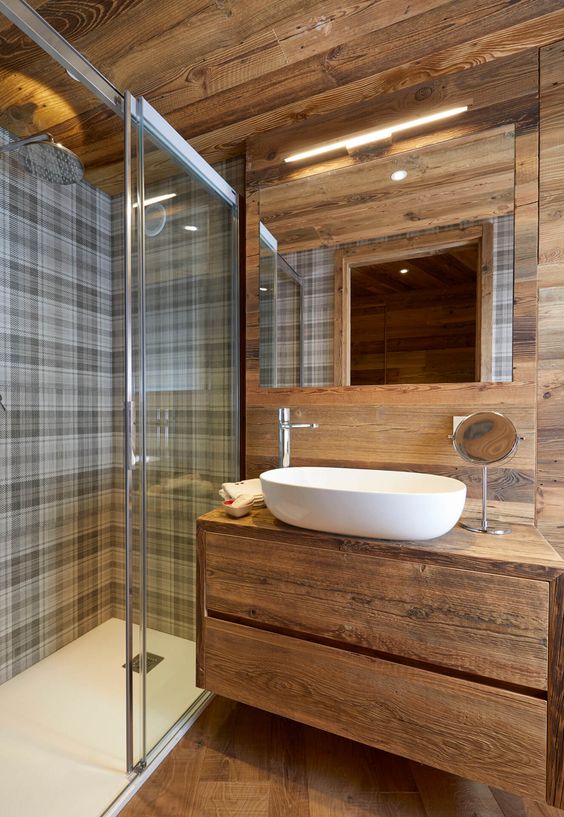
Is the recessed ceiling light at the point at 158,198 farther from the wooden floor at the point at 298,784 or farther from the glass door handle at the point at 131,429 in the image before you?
the wooden floor at the point at 298,784

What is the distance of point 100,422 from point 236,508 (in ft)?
3.42

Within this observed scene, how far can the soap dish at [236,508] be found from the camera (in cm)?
137

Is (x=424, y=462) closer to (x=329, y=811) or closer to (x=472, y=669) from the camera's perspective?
(x=472, y=669)

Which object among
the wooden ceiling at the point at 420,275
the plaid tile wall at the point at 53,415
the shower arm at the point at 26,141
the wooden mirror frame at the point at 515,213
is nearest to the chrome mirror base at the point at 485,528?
the wooden mirror frame at the point at 515,213

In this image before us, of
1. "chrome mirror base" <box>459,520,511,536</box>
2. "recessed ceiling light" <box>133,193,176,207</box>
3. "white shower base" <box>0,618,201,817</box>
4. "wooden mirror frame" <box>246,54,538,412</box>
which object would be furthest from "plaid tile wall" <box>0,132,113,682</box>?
"chrome mirror base" <box>459,520,511,536</box>

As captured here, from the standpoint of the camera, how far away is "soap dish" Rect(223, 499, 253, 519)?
1.37 m

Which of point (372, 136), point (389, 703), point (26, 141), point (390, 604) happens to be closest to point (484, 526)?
point (390, 604)

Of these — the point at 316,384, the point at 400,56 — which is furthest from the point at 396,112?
the point at 316,384

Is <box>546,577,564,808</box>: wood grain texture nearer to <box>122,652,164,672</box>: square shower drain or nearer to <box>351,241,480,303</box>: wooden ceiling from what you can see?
<box>351,241,480,303</box>: wooden ceiling

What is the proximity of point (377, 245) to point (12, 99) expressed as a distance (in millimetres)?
1325

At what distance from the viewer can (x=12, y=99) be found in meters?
1.36

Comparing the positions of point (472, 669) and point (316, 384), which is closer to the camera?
point (472, 669)

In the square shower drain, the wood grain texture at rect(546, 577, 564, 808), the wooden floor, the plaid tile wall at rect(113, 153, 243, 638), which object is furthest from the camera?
the plaid tile wall at rect(113, 153, 243, 638)

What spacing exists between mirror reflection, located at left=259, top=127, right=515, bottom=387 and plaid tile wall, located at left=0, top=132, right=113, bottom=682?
0.87 metres
